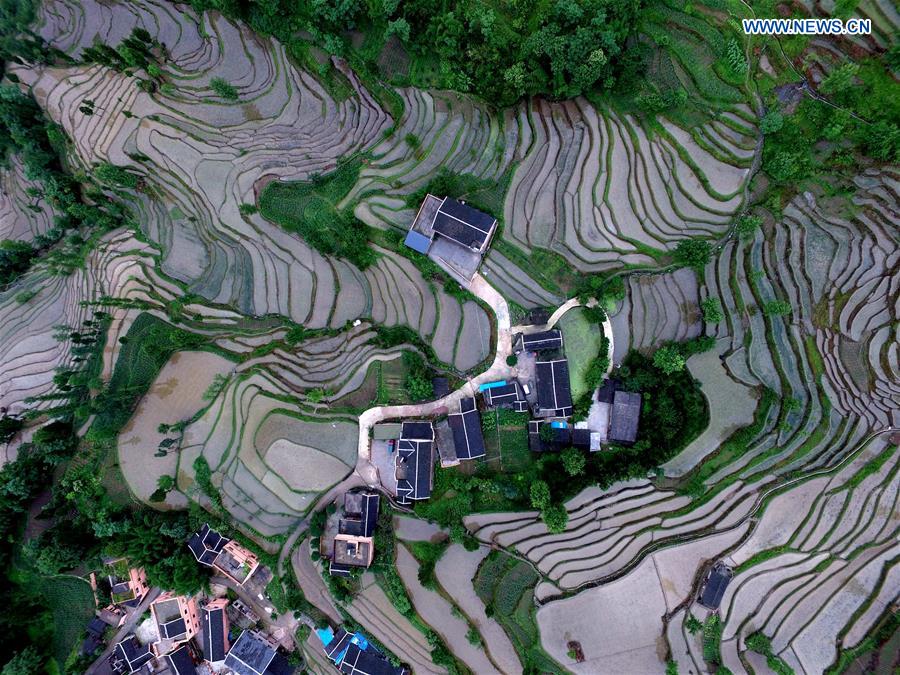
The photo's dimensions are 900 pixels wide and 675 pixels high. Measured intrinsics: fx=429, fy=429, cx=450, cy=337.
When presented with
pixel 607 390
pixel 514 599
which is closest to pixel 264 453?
pixel 514 599

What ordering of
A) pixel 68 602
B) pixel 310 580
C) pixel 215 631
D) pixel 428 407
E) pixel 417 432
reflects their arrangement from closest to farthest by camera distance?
pixel 417 432 < pixel 215 631 < pixel 310 580 < pixel 428 407 < pixel 68 602

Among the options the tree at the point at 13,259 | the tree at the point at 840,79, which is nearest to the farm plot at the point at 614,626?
the tree at the point at 840,79

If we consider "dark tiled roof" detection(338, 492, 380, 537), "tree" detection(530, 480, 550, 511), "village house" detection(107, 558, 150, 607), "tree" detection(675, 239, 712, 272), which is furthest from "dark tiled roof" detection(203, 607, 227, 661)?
"tree" detection(675, 239, 712, 272)

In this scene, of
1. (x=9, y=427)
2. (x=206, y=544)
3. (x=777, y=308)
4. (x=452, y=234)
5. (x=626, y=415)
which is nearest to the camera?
(x=777, y=308)

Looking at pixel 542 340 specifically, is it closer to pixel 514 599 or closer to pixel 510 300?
pixel 510 300

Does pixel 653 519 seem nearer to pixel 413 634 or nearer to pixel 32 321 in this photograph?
pixel 413 634
